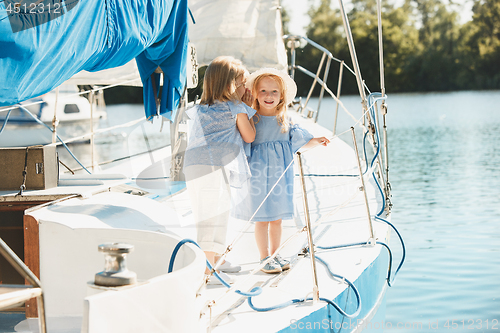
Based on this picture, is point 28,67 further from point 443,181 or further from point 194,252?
point 443,181

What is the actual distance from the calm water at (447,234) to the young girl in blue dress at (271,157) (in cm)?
203

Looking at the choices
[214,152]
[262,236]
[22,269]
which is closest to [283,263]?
[262,236]

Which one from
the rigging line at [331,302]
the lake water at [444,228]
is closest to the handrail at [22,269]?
the rigging line at [331,302]

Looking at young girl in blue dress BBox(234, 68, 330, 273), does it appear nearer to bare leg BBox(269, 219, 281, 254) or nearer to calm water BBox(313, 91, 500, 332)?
bare leg BBox(269, 219, 281, 254)

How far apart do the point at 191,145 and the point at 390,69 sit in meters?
47.3

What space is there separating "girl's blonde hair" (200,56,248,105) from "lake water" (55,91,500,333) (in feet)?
4.70

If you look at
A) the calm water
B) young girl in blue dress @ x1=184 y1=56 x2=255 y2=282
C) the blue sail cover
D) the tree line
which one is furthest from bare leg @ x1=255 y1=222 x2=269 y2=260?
the tree line

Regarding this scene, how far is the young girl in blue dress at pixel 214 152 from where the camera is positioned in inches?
107

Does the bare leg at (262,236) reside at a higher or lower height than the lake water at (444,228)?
higher

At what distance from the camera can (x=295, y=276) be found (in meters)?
2.90

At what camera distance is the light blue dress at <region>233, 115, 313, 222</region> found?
3006mm

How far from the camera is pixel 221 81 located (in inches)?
107

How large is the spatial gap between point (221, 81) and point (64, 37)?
2.89ft

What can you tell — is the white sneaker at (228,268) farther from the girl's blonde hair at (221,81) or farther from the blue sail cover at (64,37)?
the blue sail cover at (64,37)
